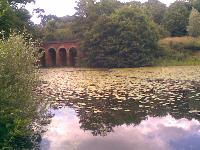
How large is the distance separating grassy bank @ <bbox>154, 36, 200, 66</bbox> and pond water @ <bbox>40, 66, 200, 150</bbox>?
75.1ft

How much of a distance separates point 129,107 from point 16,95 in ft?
29.4

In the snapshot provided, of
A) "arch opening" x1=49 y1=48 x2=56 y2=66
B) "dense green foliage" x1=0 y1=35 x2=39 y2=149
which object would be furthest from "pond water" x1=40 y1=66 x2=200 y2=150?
"arch opening" x1=49 y1=48 x2=56 y2=66

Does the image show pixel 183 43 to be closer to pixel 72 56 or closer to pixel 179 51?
pixel 179 51

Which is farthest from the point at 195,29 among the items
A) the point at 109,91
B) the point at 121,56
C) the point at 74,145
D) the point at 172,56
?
the point at 74,145

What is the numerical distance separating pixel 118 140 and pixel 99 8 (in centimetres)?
4291

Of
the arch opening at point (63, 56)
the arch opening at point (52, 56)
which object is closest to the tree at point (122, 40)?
the arch opening at point (63, 56)

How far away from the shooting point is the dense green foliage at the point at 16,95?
962 centimetres

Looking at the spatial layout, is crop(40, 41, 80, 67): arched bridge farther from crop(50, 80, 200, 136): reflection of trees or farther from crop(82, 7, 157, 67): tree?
crop(50, 80, 200, 136): reflection of trees

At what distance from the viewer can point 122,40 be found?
4831 cm

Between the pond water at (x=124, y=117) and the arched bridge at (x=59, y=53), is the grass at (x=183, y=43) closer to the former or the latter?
the arched bridge at (x=59, y=53)

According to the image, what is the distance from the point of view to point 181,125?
1527cm

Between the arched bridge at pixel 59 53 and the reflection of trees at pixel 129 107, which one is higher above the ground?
the arched bridge at pixel 59 53

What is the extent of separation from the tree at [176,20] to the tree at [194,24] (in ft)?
14.9

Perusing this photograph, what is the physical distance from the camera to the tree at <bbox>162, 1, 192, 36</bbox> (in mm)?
59778
